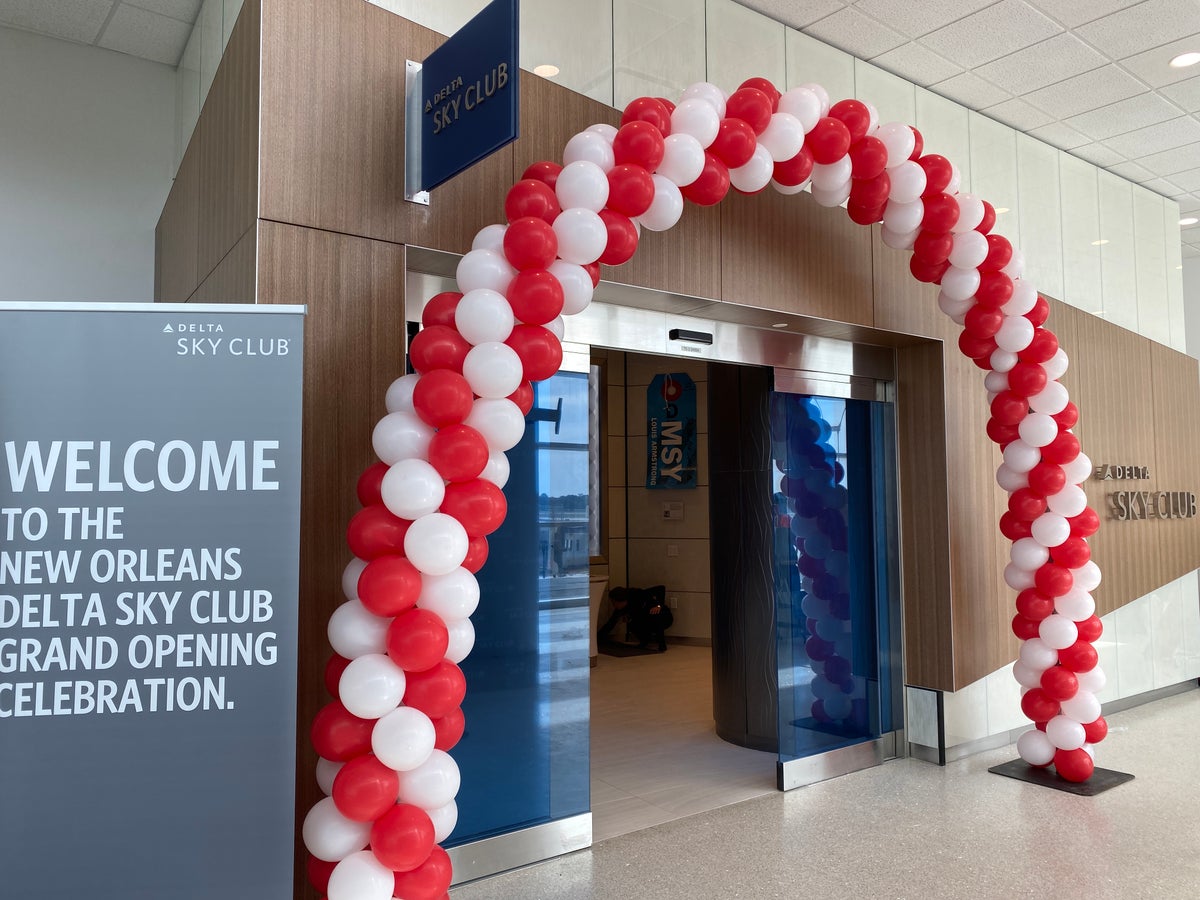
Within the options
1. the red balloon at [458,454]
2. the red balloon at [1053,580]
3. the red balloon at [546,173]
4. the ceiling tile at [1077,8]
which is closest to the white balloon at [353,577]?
the red balloon at [458,454]

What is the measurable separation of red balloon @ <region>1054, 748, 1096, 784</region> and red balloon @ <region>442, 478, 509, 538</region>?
348 cm

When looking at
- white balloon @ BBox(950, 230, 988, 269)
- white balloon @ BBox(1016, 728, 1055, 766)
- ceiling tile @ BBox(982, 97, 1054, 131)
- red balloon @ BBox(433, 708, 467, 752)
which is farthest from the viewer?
ceiling tile @ BBox(982, 97, 1054, 131)

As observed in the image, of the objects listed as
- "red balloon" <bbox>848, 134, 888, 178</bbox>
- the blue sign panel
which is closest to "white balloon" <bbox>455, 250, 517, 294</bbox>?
the blue sign panel

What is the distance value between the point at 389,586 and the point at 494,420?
56cm

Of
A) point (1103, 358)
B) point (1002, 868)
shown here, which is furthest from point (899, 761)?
point (1103, 358)

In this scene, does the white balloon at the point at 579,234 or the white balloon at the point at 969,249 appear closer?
the white balloon at the point at 579,234

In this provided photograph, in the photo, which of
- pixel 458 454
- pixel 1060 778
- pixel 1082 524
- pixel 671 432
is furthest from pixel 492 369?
pixel 671 432

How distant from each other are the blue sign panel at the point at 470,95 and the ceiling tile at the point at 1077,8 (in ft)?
10.5

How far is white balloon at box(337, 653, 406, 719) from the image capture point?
94.7 inches

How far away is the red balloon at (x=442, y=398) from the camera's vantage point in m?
2.57

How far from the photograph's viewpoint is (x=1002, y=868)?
11.7 ft

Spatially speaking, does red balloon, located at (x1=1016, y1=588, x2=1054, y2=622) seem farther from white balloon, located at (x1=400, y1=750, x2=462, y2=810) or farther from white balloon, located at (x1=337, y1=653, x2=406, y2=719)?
white balloon, located at (x1=337, y1=653, x2=406, y2=719)

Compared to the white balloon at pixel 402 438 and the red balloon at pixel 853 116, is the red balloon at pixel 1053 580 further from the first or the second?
the white balloon at pixel 402 438

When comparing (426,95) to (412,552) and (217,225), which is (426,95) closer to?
(217,225)
